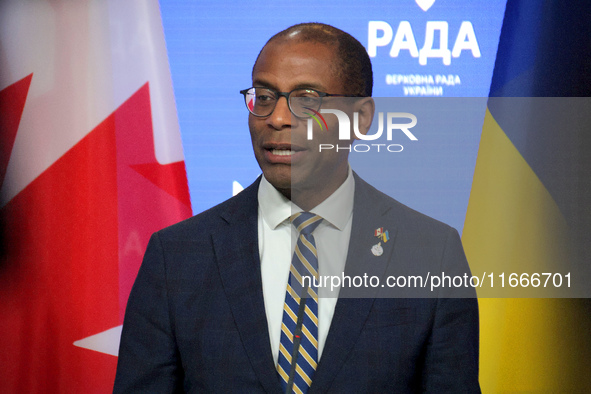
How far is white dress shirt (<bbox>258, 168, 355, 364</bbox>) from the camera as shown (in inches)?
54.3

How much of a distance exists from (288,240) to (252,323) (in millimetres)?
241

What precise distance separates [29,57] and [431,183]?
5.37ft

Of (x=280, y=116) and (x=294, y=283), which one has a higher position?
(x=280, y=116)

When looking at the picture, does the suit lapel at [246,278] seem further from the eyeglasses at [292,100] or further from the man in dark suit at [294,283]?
the eyeglasses at [292,100]

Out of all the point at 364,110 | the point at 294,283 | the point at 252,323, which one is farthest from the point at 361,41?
the point at 252,323

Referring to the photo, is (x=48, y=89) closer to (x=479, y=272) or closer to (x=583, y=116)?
(x=479, y=272)

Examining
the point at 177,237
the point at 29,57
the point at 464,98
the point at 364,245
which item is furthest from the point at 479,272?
the point at 29,57

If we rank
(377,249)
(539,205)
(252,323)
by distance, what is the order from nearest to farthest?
(252,323), (377,249), (539,205)

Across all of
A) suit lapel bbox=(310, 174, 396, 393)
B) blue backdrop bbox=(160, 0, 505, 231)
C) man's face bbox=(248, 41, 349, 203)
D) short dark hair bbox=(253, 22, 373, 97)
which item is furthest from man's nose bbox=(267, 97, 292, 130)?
blue backdrop bbox=(160, 0, 505, 231)

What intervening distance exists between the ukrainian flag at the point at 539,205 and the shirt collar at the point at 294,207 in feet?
2.87

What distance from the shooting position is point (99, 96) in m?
2.27

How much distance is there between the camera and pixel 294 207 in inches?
56.9

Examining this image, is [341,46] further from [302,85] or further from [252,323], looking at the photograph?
[252,323]

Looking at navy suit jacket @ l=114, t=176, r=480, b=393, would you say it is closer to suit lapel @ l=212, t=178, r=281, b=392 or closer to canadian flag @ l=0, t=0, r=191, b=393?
suit lapel @ l=212, t=178, r=281, b=392
